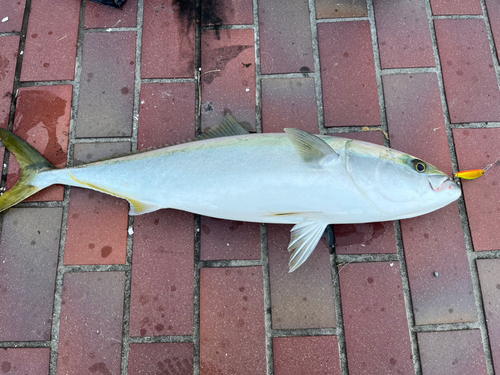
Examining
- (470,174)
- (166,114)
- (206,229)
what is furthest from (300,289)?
(166,114)

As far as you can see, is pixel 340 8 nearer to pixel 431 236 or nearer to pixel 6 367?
pixel 431 236

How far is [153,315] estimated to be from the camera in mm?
2139

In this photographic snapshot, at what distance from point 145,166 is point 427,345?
212 cm

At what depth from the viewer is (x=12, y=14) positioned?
2500mm

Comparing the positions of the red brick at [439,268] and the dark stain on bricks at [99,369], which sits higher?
the red brick at [439,268]

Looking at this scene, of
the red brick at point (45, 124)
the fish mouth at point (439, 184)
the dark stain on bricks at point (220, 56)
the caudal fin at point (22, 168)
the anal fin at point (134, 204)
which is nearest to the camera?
the fish mouth at point (439, 184)

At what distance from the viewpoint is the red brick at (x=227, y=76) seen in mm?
2344

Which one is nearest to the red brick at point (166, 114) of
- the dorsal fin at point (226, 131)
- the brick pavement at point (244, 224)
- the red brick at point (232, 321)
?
the brick pavement at point (244, 224)

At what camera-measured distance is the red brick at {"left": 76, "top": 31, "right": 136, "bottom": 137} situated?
7.68ft

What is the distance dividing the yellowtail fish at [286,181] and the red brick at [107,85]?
40 centimetres

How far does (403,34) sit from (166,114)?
1.85 m

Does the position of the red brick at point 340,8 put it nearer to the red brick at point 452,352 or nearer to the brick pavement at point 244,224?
the brick pavement at point 244,224

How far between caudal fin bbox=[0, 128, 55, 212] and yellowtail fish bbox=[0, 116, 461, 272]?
1.42 feet

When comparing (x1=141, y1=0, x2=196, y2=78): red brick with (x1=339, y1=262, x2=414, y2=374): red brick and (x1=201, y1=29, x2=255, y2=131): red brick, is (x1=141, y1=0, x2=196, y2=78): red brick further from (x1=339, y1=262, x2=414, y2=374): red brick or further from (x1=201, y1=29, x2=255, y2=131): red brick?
(x1=339, y1=262, x2=414, y2=374): red brick
